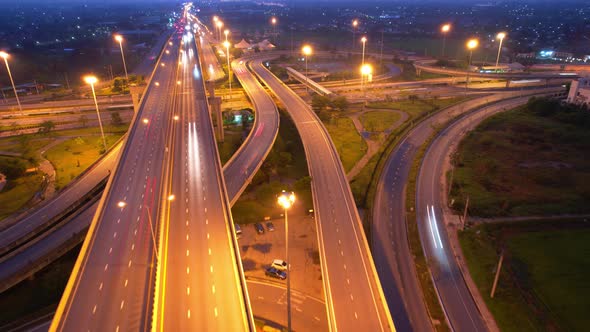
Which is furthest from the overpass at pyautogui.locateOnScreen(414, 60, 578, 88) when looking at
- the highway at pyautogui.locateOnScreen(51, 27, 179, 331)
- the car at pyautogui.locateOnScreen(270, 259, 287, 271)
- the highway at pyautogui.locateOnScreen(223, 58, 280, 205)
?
the highway at pyautogui.locateOnScreen(51, 27, 179, 331)

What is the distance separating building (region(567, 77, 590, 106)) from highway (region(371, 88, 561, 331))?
41.8m

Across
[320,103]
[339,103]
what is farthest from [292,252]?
[339,103]

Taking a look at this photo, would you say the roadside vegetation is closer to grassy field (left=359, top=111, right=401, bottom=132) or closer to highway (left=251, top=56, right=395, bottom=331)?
highway (left=251, top=56, right=395, bottom=331)

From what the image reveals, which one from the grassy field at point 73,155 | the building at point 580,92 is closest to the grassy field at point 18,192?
the grassy field at point 73,155

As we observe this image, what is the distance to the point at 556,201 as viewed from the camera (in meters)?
45.9

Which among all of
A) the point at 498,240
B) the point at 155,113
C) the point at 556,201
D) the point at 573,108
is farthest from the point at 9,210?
the point at 573,108

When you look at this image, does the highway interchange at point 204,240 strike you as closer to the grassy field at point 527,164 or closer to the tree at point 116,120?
the grassy field at point 527,164

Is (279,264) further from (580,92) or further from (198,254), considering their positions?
(580,92)

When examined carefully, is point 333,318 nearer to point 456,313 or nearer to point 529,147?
point 456,313

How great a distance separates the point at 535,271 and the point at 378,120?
46102 millimetres

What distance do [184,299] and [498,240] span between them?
33234mm

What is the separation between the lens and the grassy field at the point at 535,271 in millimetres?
30047

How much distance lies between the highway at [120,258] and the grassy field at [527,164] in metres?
36.0

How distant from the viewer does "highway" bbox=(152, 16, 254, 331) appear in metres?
22.4
